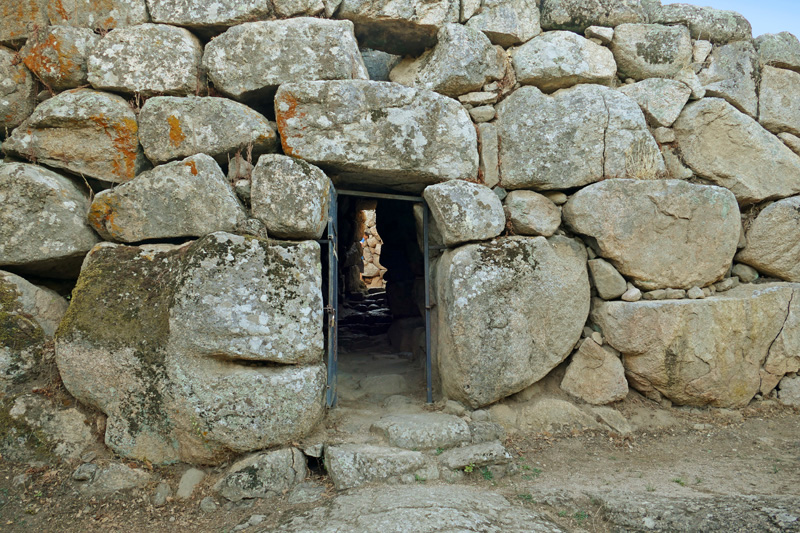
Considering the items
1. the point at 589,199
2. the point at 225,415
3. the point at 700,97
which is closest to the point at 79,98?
the point at 225,415

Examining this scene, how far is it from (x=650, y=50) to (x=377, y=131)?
2.54 metres

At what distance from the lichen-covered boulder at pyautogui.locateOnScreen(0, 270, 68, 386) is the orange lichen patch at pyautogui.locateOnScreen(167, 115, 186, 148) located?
133 cm

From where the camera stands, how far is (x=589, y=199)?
12.8 feet

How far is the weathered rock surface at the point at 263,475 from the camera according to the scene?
296 cm

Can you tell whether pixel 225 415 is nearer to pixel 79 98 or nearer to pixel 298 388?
pixel 298 388

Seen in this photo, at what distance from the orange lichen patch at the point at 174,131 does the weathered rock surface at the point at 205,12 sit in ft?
2.69

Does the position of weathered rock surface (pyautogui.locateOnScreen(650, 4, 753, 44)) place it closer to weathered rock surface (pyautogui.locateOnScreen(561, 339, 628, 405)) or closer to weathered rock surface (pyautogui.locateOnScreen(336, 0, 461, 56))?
weathered rock surface (pyautogui.locateOnScreen(336, 0, 461, 56))

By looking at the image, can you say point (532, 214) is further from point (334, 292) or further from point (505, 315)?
point (334, 292)

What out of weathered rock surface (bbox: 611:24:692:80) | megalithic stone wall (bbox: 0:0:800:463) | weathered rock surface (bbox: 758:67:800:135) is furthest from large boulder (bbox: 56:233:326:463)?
weathered rock surface (bbox: 758:67:800:135)

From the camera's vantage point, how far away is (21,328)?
316 cm

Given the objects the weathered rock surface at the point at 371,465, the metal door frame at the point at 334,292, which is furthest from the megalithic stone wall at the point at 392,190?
the weathered rock surface at the point at 371,465

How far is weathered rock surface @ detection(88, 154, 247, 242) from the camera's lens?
10.8 ft

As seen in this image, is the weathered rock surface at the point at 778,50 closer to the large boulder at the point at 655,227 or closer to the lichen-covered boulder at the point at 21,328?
the large boulder at the point at 655,227

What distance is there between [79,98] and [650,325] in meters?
4.41
